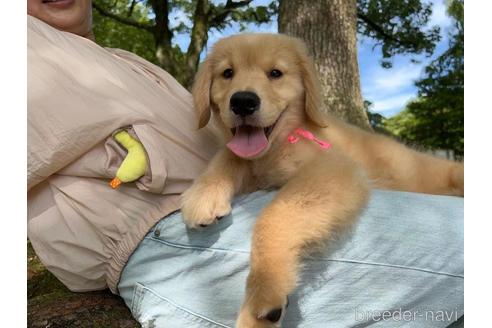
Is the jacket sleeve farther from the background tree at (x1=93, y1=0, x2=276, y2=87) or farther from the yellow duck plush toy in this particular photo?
the background tree at (x1=93, y1=0, x2=276, y2=87)

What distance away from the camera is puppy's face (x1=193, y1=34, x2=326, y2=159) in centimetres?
248

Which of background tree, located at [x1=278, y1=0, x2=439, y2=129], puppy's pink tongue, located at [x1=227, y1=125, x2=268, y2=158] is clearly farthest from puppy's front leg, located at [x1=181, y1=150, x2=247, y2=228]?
background tree, located at [x1=278, y1=0, x2=439, y2=129]

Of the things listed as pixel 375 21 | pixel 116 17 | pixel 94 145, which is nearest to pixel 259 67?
pixel 94 145

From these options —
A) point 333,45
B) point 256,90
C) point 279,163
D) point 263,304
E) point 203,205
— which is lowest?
point 263,304

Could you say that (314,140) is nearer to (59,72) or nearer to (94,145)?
(94,145)

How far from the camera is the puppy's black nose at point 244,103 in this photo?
2.42 m

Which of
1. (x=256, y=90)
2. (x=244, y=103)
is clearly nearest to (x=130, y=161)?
(x=244, y=103)

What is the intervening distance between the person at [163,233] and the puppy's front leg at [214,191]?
71 mm

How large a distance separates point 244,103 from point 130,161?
643 mm

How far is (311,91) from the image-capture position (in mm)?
2719

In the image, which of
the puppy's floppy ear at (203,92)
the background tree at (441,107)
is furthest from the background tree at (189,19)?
the puppy's floppy ear at (203,92)

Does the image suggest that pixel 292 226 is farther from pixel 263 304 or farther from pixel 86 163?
pixel 86 163

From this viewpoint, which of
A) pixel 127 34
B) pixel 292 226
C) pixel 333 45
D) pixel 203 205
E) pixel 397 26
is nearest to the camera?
pixel 292 226

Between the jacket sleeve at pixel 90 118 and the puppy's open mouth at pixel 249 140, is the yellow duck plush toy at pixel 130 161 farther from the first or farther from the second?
the puppy's open mouth at pixel 249 140
